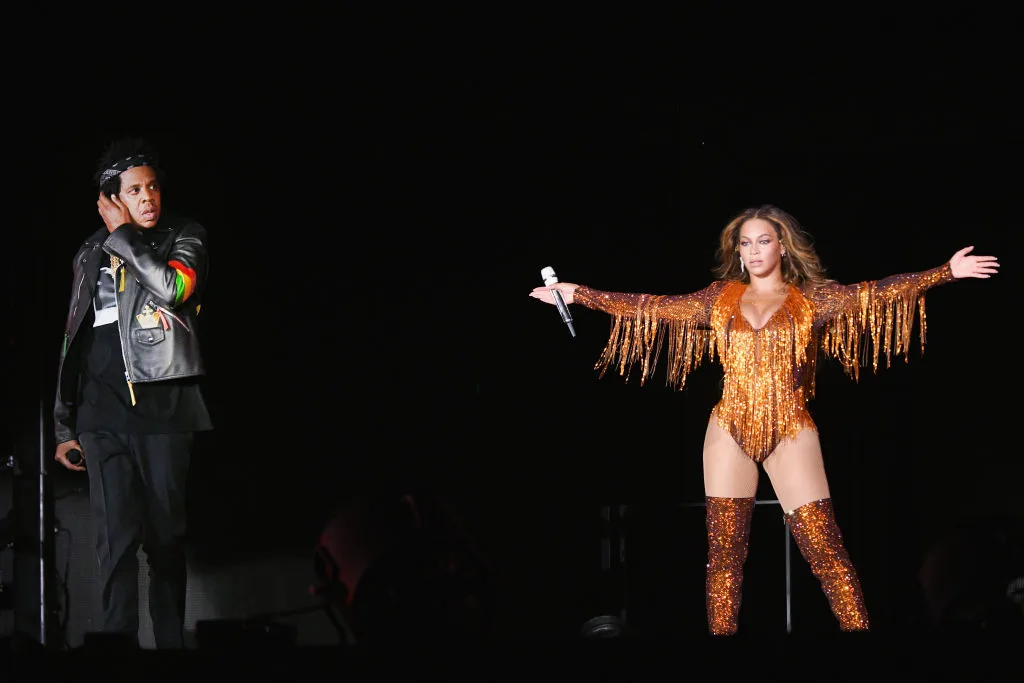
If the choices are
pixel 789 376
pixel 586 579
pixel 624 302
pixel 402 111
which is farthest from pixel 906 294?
pixel 402 111

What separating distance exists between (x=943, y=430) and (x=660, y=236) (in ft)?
4.57

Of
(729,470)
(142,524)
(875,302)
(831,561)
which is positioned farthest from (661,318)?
(142,524)

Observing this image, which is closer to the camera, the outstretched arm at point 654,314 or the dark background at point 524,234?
the outstretched arm at point 654,314

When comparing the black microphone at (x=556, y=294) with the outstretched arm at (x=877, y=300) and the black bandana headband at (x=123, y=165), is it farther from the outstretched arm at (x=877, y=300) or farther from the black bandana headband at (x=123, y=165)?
the black bandana headband at (x=123, y=165)

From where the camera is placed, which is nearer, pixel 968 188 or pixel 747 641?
pixel 747 641

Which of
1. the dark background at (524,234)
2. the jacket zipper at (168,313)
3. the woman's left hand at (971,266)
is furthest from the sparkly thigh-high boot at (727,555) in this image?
the jacket zipper at (168,313)

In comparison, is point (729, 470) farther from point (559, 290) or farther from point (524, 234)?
point (524, 234)

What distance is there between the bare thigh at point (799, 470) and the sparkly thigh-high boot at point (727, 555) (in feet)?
0.46

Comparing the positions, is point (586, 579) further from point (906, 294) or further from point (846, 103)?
point (846, 103)

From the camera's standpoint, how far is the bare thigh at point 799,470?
13.8 feet

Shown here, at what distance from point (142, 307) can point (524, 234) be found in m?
1.49

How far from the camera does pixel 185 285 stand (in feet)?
15.3

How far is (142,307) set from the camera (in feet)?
15.2

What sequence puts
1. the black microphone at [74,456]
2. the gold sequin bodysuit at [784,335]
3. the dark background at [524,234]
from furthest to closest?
the dark background at [524,234], the black microphone at [74,456], the gold sequin bodysuit at [784,335]
